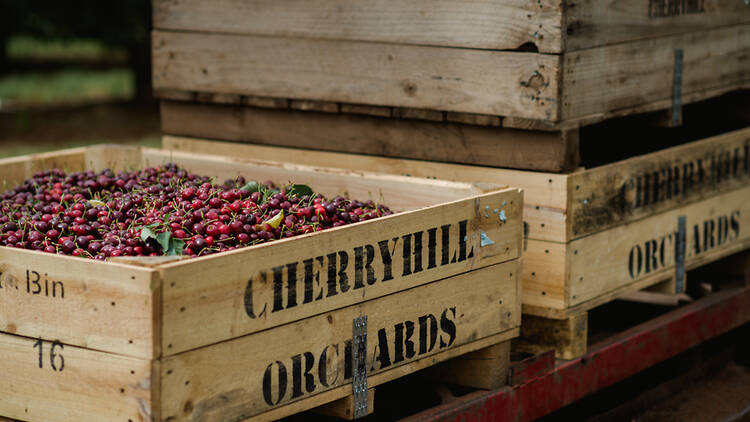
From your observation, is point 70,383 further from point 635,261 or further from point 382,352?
point 635,261

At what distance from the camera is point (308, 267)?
9.20 feet

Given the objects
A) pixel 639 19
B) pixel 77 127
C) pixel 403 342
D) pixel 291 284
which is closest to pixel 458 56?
pixel 639 19

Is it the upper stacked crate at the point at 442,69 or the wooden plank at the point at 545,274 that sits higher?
the upper stacked crate at the point at 442,69

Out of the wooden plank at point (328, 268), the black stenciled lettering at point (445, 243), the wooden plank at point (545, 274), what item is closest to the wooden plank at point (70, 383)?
the wooden plank at point (328, 268)

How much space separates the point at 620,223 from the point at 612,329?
3.37 feet

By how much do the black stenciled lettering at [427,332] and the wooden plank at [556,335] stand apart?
0.72 meters

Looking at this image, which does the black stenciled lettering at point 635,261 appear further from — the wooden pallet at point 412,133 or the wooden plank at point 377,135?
the wooden plank at point 377,135

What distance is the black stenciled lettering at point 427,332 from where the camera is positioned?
3230 millimetres

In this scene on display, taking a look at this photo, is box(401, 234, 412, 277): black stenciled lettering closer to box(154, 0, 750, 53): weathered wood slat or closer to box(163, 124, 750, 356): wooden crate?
box(163, 124, 750, 356): wooden crate

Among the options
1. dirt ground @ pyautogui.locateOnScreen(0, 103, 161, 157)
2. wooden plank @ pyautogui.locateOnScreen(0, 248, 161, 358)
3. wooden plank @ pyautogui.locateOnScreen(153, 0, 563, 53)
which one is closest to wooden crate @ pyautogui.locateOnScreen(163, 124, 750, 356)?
wooden plank @ pyautogui.locateOnScreen(153, 0, 563, 53)

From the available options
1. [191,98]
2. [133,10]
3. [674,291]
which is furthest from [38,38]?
[674,291]

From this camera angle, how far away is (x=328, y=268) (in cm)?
287

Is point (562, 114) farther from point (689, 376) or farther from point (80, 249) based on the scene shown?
point (689, 376)

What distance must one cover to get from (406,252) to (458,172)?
3.16 feet
